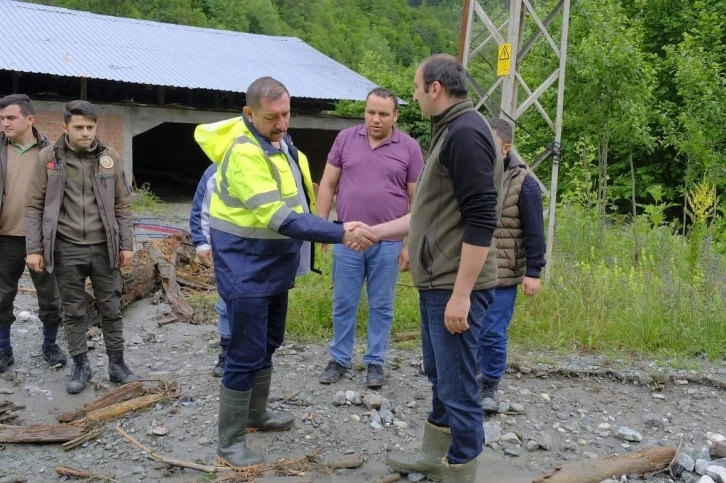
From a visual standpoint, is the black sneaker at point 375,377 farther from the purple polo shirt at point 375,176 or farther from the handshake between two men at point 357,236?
the handshake between two men at point 357,236

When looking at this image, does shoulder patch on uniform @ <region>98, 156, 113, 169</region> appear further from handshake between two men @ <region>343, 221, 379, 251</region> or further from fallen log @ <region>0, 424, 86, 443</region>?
handshake between two men @ <region>343, 221, 379, 251</region>

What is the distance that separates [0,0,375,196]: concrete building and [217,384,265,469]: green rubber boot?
494 inches

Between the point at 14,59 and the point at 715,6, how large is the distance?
17302 mm

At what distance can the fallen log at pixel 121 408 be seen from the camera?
4.20 metres

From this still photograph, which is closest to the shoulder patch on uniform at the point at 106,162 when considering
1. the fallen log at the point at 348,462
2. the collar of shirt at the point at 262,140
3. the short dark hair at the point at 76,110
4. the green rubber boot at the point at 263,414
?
the short dark hair at the point at 76,110

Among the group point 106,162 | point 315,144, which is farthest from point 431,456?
point 315,144

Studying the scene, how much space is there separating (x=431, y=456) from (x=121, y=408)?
2071 millimetres

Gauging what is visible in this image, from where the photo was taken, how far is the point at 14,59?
1502 centimetres

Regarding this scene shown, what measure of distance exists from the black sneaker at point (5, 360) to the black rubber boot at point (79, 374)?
26.0 inches

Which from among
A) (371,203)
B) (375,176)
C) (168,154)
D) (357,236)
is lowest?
(357,236)

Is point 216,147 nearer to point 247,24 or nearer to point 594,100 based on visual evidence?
point 594,100

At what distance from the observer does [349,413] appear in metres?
4.43

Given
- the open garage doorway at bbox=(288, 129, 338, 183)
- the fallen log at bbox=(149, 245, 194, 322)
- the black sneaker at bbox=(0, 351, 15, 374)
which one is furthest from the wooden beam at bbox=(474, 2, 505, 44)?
the open garage doorway at bbox=(288, 129, 338, 183)

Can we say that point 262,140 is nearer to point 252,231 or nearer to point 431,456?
point 252,231
